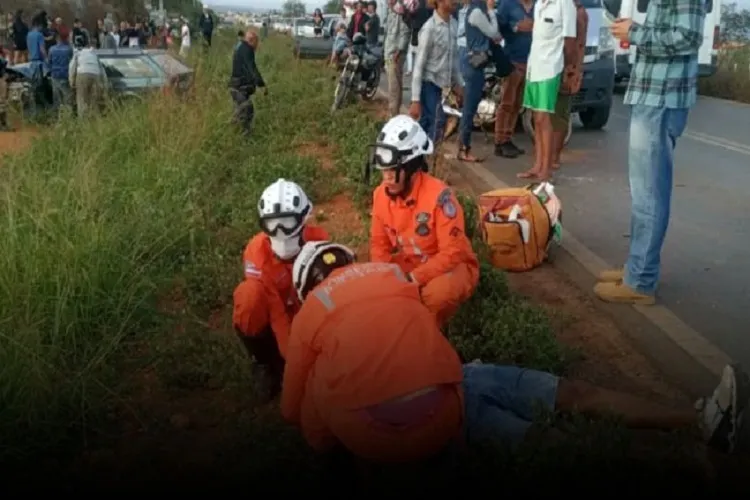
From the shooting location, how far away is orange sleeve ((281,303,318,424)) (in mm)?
3273

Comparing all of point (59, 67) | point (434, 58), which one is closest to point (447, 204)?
point (434, 58)

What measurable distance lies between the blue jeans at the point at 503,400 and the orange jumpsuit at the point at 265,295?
1080 mm

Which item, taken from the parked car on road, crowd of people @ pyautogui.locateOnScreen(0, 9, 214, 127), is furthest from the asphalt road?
crowd of people @ pyautogui.locateOnScreen(0, 9, 214, 127)

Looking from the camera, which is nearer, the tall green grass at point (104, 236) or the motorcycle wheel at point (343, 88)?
the tall green grass at point (104, 236)

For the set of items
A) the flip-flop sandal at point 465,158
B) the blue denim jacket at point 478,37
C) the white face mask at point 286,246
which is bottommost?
the flip-flop sandal at point 465,158

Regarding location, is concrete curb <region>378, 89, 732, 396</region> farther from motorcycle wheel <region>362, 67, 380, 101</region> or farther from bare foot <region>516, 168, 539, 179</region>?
motorcycle wheel <region>362, 67, 380, 101</region>

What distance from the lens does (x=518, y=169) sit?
9.85 meters

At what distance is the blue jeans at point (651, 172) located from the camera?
5234 mm

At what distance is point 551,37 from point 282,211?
16.1 ft

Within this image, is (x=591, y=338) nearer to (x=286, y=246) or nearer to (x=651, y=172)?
(x=651, y=172)

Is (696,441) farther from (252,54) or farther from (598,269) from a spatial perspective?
(252,54)

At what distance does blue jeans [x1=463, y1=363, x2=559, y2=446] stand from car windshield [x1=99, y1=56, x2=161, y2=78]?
40.4 feet

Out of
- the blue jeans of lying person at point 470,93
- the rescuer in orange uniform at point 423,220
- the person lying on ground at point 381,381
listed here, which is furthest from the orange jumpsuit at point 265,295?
the blue jeans of lying person at point 470,93

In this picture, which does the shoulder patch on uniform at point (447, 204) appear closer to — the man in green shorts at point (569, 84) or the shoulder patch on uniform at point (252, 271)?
the shoulder patch on uniform at point (252, 271)
